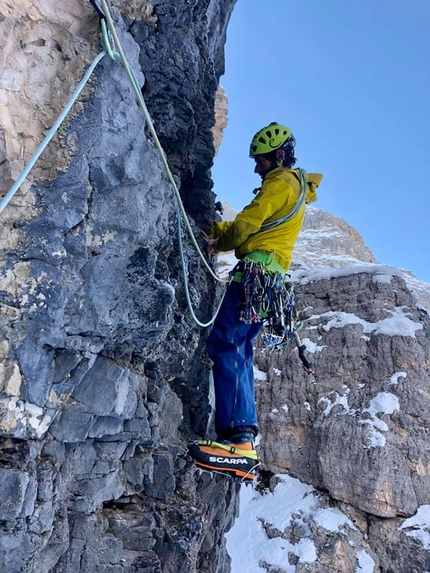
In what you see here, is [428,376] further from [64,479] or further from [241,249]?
[64,479]

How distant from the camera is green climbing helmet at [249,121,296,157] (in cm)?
403

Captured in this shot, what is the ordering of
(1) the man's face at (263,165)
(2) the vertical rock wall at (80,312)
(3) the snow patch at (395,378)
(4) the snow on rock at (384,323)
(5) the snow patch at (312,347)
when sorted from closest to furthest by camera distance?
(2) the vertical rock wall at (80,312) → (1) the man's face at (263,165) → (3) the snow patch at (395,378) → (4) the snow on rock at (384,323) → (5) the snow patch at (312,347)

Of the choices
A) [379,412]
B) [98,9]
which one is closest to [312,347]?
[379,412]

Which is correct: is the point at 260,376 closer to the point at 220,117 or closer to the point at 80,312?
the point at 80,312

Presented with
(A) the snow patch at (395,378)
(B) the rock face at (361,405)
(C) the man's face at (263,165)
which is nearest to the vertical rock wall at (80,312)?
(C) the man's face at (263,165)

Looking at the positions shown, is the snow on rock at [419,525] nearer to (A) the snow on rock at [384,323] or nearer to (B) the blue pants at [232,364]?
(A) the snow on rock at [384,323]

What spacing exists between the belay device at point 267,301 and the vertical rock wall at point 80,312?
2.50 feet

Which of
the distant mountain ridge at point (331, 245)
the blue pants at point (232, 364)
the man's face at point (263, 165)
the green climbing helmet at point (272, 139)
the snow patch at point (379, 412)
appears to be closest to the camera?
the blue pants at point (232, 364)

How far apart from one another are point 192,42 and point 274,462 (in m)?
12.2

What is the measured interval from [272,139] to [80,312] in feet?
8.12

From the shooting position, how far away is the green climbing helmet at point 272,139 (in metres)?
4.03

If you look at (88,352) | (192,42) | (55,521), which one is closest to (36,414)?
(88,352)

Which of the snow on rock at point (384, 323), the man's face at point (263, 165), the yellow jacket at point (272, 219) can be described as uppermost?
the snow on rock at point (384, 323)

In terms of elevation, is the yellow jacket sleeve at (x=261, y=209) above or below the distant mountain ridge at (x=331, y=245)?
below
